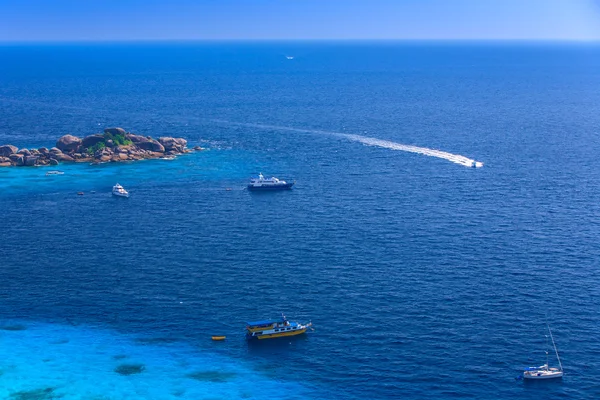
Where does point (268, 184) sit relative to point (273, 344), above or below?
above

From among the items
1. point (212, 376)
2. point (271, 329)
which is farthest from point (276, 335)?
point (212, 376)

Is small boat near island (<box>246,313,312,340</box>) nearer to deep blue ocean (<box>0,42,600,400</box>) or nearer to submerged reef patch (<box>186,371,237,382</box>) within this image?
deep blue ocean (<box>0,42,600,400</box>)

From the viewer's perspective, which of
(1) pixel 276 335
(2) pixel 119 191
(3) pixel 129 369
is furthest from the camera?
(2) pixel 119 191

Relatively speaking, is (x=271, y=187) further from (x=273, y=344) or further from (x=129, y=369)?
(x=129, y=369)

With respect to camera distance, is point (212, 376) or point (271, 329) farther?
point (271, 329)

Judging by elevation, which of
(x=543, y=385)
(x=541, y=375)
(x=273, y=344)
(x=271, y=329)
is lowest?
(x=273, y=344)

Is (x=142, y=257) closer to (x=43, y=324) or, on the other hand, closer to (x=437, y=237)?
(x=43, y=324)

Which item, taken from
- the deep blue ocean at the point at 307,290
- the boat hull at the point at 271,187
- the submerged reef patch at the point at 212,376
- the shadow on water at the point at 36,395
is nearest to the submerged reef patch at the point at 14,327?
the deep blue ocean at the point at 307,290
